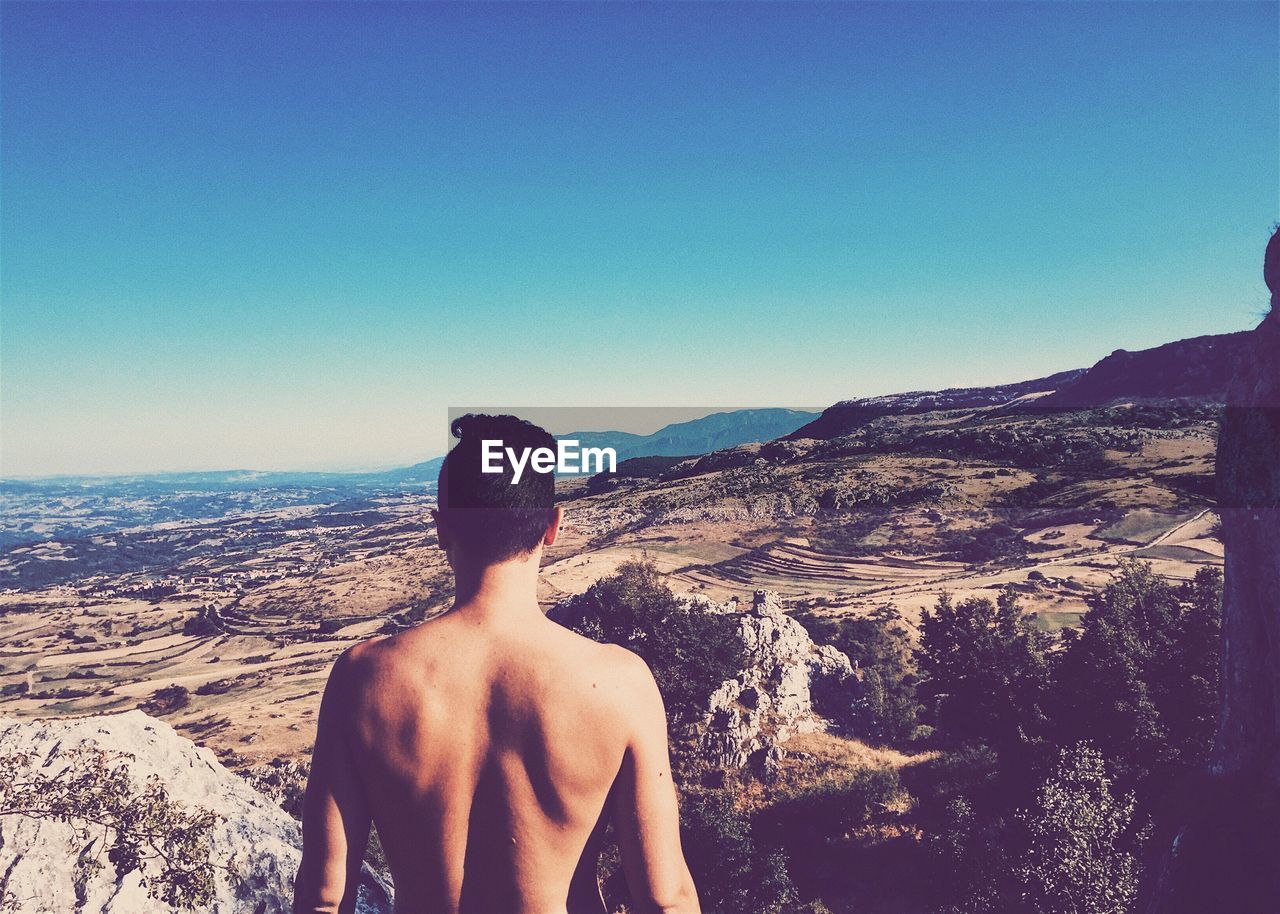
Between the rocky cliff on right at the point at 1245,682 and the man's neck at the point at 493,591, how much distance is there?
43.7 ft

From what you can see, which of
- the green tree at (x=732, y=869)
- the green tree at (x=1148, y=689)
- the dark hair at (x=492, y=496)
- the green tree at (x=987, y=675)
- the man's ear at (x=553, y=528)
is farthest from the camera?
the green tree at (x=987, y=675)

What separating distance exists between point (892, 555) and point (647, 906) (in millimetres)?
66225

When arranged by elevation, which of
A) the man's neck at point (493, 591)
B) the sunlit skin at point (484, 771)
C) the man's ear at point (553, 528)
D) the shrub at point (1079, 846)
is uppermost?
the man's ear at point (553, 528)

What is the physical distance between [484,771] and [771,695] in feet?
93.3

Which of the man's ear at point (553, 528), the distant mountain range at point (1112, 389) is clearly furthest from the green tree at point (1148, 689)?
the distant mountain range at point (1112, 389)

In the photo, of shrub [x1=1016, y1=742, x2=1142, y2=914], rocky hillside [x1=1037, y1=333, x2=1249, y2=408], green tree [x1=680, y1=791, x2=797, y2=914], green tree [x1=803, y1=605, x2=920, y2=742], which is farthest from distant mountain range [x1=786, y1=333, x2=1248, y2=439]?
green tree [x1=680, y1=791, x2=797, y2=914]

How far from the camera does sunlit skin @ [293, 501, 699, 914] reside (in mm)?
2305

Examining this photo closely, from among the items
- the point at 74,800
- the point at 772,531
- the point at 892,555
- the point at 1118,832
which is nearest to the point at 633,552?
the point at 772,531

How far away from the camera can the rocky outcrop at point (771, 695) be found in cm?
2516

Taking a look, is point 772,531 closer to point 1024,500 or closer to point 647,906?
point 1024,500

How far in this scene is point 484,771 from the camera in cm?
237

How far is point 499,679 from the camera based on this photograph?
2.35 meters

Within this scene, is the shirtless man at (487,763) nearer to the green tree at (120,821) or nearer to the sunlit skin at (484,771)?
the sunlit skin at (484,771)

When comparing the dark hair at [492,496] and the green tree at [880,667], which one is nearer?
the dark hair at [492,496]
